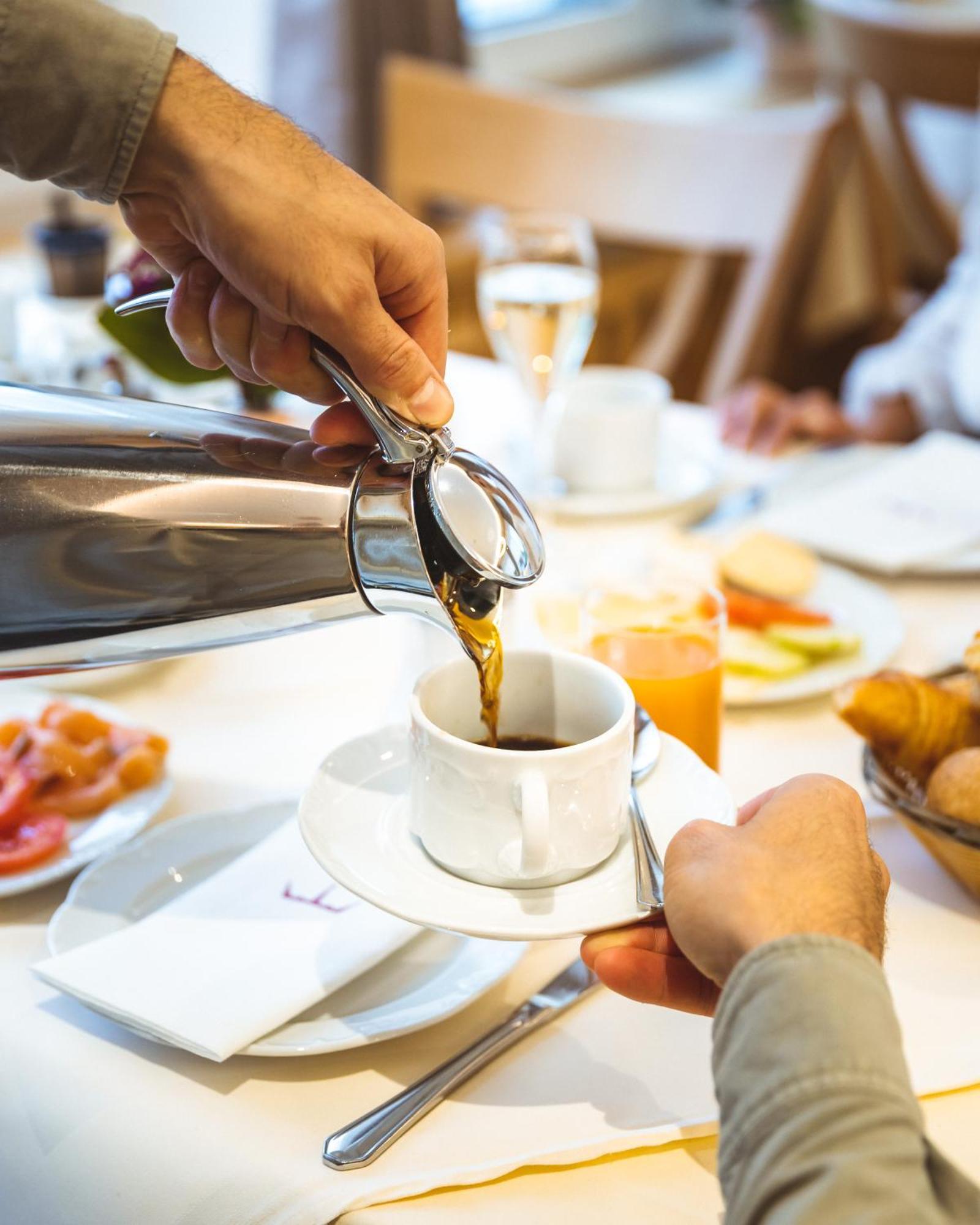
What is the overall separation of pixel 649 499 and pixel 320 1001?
69 cm

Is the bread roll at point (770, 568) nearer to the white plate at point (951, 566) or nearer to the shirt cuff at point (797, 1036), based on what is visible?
the white plate at point (951, 566)

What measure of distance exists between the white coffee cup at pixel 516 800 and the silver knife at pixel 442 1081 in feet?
0.23

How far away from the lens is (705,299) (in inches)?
72.7

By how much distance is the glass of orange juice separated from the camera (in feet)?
2.50

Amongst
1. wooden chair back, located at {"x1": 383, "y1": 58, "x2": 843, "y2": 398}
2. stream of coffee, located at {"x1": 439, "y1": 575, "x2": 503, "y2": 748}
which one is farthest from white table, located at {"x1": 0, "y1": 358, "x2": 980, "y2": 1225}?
wooden chair back, located at {"x1": 383, "y1": 58, "x2": 843, "y2": 398}

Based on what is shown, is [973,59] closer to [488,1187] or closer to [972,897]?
[972,897]

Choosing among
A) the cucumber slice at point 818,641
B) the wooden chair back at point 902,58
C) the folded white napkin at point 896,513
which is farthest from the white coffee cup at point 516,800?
the wooden chair back at point 902,58

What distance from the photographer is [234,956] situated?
2.06ft

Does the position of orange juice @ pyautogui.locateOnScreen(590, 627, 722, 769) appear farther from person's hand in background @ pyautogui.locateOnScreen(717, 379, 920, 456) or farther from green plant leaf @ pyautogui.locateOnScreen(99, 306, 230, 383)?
person's hand in background @ pyautogui.locateOnScreen(717, 379, 920, 456)

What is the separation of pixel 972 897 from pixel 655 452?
64 cm

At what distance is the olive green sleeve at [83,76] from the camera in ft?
2.12

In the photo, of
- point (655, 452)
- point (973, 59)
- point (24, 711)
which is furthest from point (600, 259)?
point (24, 711)

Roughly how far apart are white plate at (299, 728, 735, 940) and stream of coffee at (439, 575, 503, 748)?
0.05 metres

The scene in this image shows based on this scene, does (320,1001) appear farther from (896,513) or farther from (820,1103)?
(896,513)
